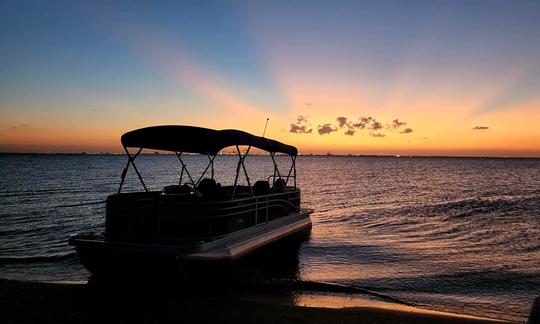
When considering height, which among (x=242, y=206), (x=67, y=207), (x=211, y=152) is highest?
(x=211, y=152)

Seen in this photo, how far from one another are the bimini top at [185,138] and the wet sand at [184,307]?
146 inches

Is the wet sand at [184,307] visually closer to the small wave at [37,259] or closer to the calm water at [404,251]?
the calm water at [404,251]

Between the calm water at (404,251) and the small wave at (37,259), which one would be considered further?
the small wave at (37,259)

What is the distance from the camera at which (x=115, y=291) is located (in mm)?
9805

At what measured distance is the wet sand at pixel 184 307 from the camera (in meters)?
7.89

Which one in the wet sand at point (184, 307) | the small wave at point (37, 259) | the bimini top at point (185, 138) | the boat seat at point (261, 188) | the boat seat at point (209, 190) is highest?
the bimini top at point (185, 138)

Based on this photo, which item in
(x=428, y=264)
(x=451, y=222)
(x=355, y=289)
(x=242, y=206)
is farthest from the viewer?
(x=451, y=222)

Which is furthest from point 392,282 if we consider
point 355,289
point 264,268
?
point 264,268

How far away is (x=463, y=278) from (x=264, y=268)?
19.7 ft

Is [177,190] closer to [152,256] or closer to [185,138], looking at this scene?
[185,138]

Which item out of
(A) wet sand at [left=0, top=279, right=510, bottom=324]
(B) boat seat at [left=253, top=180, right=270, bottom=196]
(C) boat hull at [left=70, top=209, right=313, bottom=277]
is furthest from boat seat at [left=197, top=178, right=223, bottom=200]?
(B) boat seat at [left=253, top=180, right=270, bottom=196]

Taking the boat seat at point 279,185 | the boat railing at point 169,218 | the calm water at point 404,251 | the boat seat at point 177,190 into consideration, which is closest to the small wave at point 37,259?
the calm water at point 404,251

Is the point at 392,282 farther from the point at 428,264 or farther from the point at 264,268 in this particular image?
the point at 264,268

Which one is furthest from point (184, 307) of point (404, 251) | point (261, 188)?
point (404, 251)
